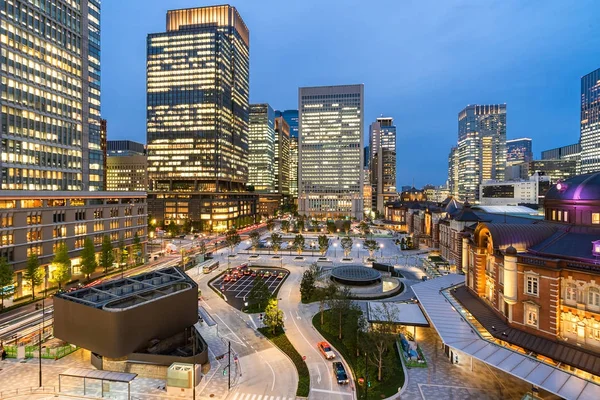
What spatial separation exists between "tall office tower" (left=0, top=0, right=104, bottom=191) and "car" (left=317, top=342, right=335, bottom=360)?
76840 millimetres

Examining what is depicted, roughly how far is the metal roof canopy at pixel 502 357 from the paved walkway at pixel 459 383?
174 inches

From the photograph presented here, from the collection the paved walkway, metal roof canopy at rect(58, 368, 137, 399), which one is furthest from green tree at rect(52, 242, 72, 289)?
the paved walkway

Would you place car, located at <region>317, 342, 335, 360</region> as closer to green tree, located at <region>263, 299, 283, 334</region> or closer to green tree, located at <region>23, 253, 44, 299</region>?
green tree, located at <region>263, 299, 283, 334</region>

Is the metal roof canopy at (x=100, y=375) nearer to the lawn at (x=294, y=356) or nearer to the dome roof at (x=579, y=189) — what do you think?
the lawn at (x=294, y=356)

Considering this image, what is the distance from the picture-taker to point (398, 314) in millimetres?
47281

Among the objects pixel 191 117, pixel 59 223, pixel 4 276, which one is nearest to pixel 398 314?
pixel 4 276

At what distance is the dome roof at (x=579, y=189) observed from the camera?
4050 centimetres

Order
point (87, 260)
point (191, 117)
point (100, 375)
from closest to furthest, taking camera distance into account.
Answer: point (100, 375), point (87, 260), point (191, 117)

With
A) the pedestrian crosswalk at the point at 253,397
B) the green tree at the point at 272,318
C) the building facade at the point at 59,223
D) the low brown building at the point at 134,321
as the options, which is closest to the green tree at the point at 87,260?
the building facade at the point at 59,223

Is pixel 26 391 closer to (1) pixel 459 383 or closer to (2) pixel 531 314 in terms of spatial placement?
(1) pixel 459 383

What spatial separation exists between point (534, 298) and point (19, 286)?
80.9m

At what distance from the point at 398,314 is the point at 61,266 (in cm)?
6272

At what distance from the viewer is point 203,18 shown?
178375 millimetres

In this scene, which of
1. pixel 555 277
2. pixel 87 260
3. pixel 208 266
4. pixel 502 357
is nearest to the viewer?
pixel 502 357
